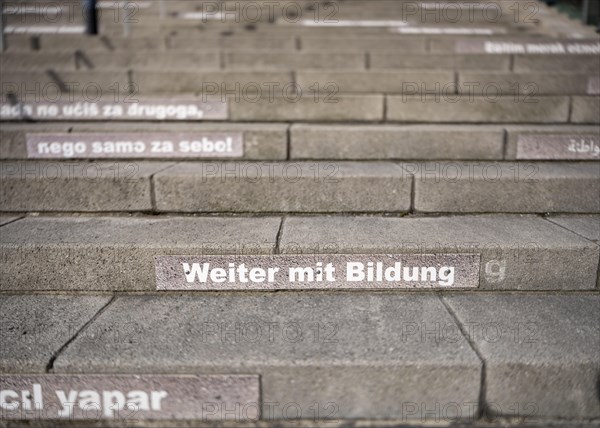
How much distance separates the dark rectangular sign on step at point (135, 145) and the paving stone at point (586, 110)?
2.35 metres

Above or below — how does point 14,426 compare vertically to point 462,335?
below

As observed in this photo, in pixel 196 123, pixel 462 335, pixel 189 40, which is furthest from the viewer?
pixel 189 40

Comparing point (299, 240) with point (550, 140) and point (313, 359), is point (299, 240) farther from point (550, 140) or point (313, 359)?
point (550, 140)

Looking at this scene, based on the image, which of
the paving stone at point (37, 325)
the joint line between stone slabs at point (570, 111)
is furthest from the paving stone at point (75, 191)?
the joint line between stone slabs at point (570, 111)

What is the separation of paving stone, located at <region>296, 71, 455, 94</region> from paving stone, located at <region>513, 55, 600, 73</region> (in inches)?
33.9

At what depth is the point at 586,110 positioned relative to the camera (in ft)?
9.80

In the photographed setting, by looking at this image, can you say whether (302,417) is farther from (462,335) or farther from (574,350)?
(574,350)

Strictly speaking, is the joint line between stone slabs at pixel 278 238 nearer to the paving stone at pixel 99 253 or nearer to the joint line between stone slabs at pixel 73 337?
the paving stone at pixel 99 253

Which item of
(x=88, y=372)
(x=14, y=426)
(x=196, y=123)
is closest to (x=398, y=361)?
(x=88, y=372)

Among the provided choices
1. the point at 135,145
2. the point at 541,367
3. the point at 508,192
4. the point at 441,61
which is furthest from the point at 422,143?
the point at 135,145

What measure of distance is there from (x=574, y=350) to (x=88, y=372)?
1.74 metres

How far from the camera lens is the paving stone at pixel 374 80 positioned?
3334mm

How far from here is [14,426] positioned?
1.50 metres

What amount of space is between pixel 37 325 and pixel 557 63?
417 cm
